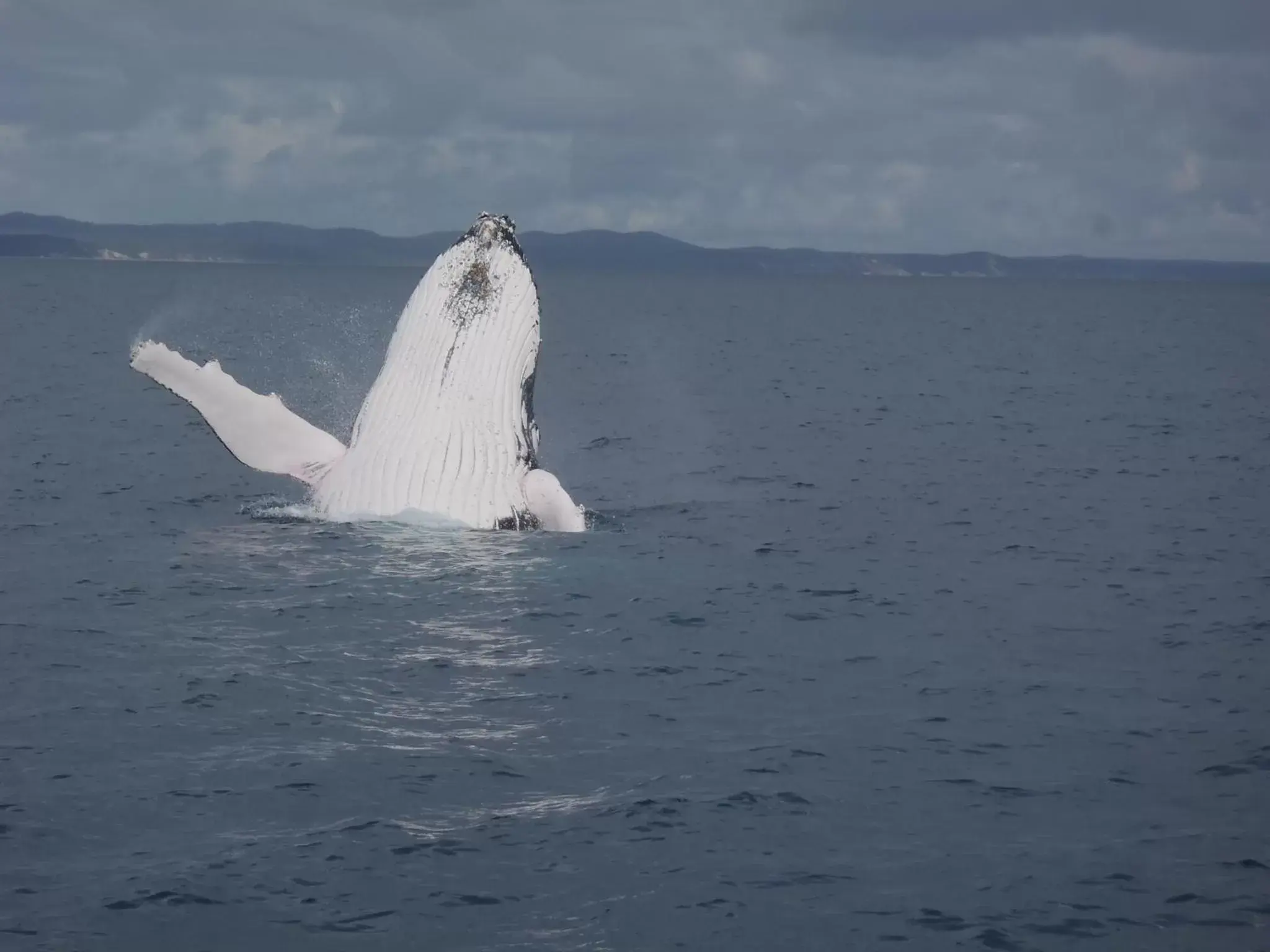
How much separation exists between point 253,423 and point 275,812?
6296 mm

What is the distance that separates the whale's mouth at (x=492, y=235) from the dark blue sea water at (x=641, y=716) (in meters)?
2.92

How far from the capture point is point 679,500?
24859 millimetres

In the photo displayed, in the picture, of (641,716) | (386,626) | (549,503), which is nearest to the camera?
(641,716)

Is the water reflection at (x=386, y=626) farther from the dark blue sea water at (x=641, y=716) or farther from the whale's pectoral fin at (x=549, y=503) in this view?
the whale's pectoral fin at (x=549, y=503)

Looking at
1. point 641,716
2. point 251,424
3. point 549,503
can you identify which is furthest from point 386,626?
point 641,716

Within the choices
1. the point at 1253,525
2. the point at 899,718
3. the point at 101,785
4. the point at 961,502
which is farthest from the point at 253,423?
the point at 1253,525

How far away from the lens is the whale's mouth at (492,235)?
1545 centimetres

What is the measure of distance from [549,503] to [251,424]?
3214mm

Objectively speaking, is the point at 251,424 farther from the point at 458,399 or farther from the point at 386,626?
the point at 386,626

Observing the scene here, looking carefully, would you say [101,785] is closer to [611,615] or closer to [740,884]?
[740,884]

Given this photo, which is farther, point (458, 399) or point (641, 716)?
point (458, 399)

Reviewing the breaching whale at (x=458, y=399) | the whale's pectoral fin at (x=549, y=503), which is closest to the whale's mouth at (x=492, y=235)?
the breaching whale at (x=458, y=399)

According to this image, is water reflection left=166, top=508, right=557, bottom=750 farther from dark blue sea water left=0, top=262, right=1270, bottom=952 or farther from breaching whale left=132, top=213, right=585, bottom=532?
breaching whale left=132, top=213, right=585, bottom=532

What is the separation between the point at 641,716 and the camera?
43.5 feet
